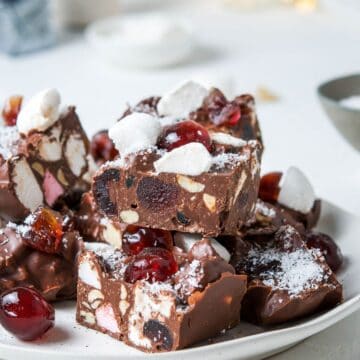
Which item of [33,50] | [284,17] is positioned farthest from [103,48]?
[284,17]

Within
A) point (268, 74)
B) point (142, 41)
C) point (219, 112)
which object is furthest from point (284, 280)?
point (142, 41)

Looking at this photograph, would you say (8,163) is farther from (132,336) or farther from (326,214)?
(326,214)

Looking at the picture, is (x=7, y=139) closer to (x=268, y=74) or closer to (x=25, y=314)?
(x=25, y=314)

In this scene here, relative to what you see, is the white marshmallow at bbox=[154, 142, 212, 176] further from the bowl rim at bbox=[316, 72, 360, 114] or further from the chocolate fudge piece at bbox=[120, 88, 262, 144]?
the bowl rim at bbox=[316, 72, 360, 114]

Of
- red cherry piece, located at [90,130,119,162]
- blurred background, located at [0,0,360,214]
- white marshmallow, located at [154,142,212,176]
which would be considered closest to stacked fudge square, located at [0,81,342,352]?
white marshmallow, located at [154,142,212,176]

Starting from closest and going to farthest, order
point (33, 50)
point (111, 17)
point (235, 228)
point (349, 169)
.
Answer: point (235, 228) → point (349, 169) → point (33, 50) → point (111, 17)

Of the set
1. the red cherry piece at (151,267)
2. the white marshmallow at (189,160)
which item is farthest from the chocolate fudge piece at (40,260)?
the white marshmallow at (189,160)

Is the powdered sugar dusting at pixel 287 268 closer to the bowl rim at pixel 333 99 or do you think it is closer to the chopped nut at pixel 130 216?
the chopped nut at pixel 130 216
